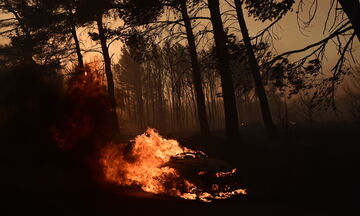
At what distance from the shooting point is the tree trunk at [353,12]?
23.6ft

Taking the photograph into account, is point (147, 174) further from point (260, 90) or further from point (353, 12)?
point (260, 90)

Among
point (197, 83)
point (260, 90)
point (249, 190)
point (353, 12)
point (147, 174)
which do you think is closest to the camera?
point (353, 12)

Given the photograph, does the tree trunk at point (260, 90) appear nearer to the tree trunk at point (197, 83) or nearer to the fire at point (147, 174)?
the tree trunk at point (197, 83)

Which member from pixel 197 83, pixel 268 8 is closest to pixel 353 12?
pixel 268 8

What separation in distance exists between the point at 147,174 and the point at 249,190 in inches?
122

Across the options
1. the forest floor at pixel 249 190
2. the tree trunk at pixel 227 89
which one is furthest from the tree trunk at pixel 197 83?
the forest floor at pixel 249 190

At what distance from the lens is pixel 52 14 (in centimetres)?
1903

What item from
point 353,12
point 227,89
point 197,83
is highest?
point 353,12

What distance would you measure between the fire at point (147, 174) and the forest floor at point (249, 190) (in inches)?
22.1

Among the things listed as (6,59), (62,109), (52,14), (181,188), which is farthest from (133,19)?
(6,59)

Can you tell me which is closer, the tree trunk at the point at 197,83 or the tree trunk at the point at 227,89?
the tree trunk at the point at 227,89

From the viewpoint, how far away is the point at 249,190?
353 inches

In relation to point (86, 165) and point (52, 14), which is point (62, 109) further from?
point (52, 14)

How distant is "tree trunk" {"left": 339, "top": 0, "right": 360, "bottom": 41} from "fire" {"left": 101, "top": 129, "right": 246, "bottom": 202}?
530 cm
